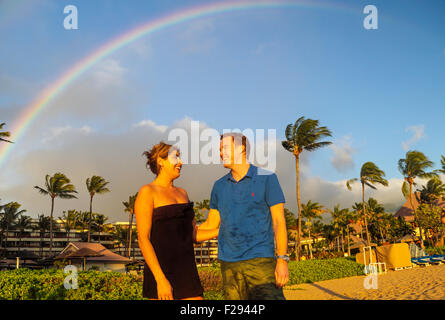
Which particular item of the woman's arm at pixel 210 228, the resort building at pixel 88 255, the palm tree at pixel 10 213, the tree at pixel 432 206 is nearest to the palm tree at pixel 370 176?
the tree at pixel 432 206

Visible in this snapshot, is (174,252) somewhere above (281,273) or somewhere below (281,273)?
above

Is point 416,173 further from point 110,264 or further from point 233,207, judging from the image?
point 233,207

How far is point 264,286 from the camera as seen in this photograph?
2240 millimetres

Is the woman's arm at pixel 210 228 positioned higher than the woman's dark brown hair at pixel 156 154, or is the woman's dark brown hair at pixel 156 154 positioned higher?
the woman's dark brown hair at pixel 156 154

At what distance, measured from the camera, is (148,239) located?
2.39 metres

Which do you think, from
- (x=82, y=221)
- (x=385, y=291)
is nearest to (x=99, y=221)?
(x=82, y=221)

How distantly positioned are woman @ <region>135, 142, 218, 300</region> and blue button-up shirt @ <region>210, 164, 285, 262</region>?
263mm

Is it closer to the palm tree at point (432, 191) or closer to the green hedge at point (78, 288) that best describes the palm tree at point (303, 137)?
the green hedge at point (78, 288)

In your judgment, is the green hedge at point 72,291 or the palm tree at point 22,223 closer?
the green hedge at point 72,291

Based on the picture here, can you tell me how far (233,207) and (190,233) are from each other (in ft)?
1.30

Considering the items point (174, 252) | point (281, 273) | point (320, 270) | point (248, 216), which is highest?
point (248, 216)

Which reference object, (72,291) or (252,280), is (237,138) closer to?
(252,280)

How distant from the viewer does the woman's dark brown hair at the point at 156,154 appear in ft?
8.74

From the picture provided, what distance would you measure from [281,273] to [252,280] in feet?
0.63
